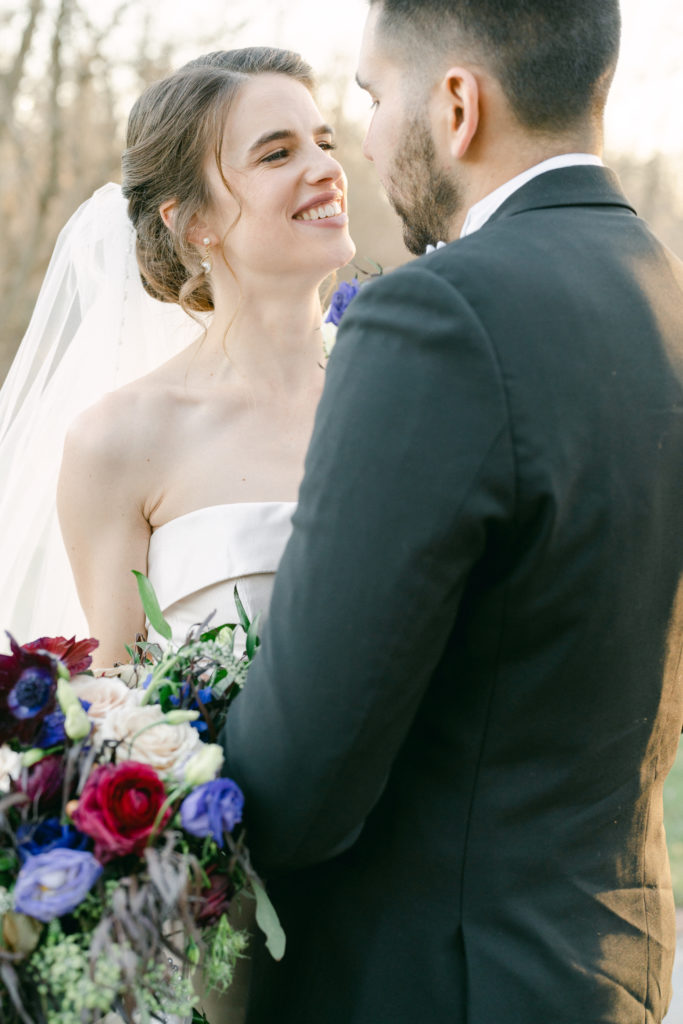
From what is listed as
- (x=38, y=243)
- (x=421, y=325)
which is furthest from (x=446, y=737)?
(x=38, y=243)

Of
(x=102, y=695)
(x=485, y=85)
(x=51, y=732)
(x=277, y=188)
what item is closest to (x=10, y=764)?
(x=51, y=732)

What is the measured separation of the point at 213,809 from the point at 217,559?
143 cm

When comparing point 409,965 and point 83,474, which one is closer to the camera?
point 409,965

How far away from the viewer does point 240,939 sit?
4.66 feet

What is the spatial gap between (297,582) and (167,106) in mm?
2282

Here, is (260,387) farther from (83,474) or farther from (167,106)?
(167,106)

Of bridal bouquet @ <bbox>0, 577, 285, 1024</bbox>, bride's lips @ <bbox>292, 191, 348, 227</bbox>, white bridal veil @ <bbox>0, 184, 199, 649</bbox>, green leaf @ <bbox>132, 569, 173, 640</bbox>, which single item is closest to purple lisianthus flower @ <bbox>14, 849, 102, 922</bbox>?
bridal bouquet @ <bbox>0, 577, 285, 1024</bbox>

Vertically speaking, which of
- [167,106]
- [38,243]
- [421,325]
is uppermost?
[167,106]

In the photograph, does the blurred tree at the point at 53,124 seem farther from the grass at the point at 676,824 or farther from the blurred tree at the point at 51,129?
the grass at the point at 676,824

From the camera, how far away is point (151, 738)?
140 cm

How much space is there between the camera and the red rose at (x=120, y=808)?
4.12 feet

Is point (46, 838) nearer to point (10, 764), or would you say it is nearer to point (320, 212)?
point (10, 764)

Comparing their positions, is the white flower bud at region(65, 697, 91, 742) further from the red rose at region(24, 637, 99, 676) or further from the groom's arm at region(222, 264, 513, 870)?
the groom's arm at region(222, 264, 513, 870)

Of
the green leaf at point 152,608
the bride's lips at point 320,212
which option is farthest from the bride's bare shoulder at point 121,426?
the green leaf at point 152,608
